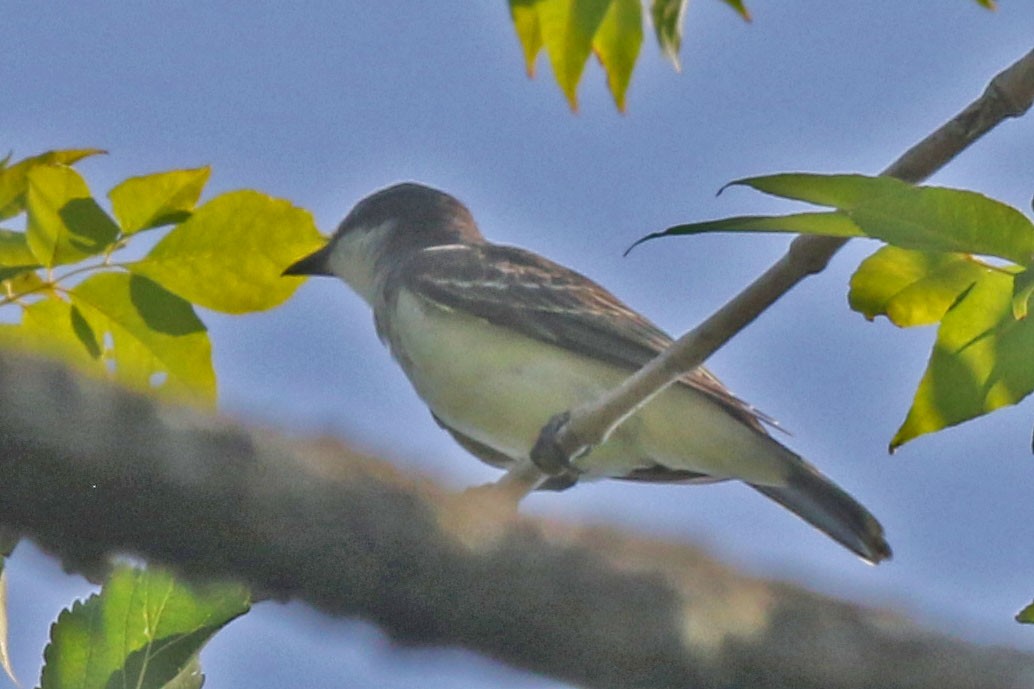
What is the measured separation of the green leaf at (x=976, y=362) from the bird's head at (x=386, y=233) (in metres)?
5.00

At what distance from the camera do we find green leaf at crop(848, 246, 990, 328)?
2.54 metres

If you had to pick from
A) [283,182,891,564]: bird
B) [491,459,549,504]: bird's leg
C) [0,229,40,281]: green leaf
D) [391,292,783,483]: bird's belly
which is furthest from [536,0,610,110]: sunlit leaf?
[391,292,783,483]: bird's belly

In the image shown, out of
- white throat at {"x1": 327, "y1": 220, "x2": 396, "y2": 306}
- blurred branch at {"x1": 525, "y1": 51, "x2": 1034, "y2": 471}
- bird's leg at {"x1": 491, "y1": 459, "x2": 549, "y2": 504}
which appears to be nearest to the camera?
blurred branch at {"x1": 525, "y1": 51, "x2": 1034, "y2": 471}

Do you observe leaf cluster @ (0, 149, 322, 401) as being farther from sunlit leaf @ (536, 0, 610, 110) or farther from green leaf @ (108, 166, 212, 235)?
sunlit leaf @ (536, 0, 610, 110)

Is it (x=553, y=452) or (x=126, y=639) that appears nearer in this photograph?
(x=126, y=639)

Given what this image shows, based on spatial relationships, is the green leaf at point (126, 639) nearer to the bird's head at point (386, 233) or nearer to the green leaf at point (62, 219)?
the green leaf at point (62, 219)

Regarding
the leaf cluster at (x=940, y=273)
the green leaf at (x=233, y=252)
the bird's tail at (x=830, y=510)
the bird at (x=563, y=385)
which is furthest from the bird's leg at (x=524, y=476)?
the leaf cluster at (x=940, y=273)

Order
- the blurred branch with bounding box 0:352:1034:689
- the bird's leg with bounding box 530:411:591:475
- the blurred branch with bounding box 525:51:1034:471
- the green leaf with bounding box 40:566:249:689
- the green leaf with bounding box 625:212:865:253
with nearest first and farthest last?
→ 1. the blurred branch with bounding box 0:352:1034:689
2. the green leaf with bounding box 625:212:865:253
3. the green leaf with bounding box 40:566:249:689
4. the blurred branch with bounding box 525:51:1034:471
5. the bird's leg with bounding box 530:411:591:475

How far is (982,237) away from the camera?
6.90 ft

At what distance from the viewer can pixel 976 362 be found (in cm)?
232

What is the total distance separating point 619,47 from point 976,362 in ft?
2.30

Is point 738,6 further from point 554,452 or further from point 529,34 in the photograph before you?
point 554,452

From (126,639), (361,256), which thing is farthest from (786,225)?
(361,256)

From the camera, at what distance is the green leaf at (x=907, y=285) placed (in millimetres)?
2539
